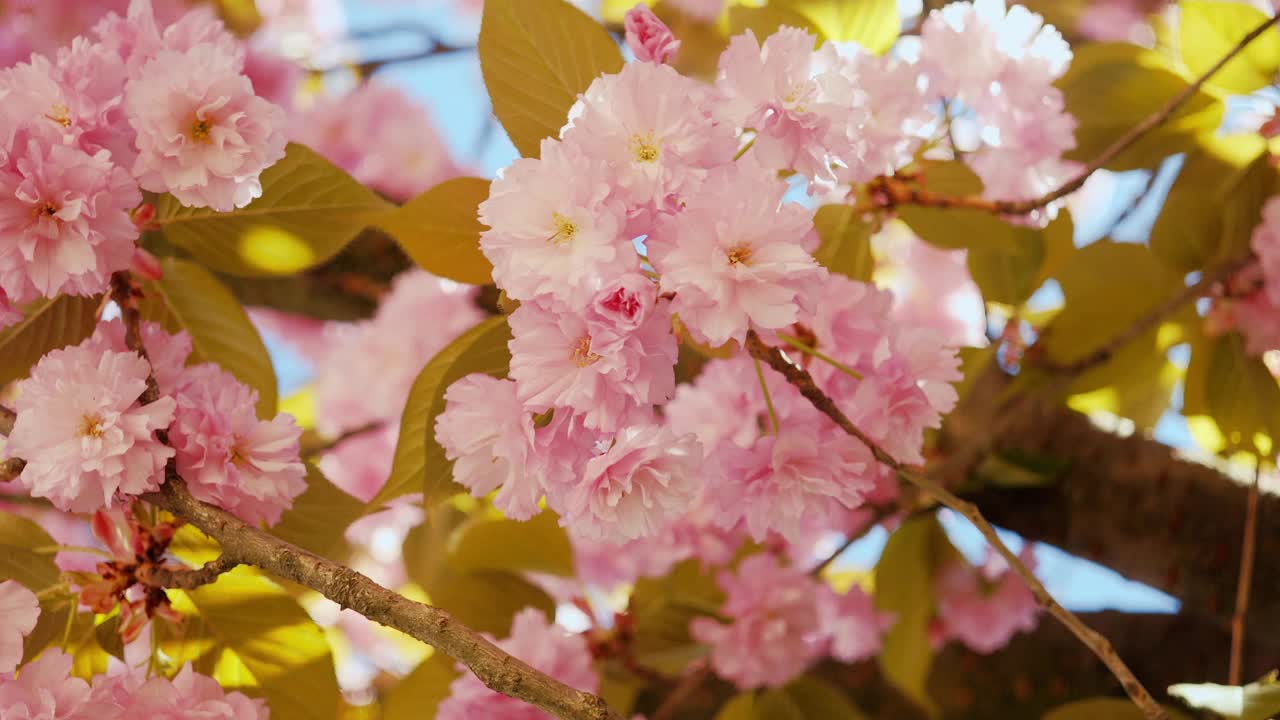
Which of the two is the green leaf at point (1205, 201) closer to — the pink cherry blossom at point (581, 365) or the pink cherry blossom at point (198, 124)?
the pink cherry blossom at point (581, 365)

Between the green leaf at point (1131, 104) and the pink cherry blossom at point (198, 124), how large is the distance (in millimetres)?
863

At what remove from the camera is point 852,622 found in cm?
147

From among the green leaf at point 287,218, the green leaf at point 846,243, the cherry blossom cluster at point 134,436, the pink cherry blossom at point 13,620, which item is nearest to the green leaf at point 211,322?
the green leaf at point 287,218

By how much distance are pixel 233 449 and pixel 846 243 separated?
1.82 ft

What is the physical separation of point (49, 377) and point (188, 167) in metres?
0.15

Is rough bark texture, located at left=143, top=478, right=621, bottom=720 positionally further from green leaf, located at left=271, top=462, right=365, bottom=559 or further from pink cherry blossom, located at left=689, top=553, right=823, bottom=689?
pink cherry blossom, located at left=689, top=553, right=823, bottom=689

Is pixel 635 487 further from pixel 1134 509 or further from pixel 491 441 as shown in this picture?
pixel 1134 509

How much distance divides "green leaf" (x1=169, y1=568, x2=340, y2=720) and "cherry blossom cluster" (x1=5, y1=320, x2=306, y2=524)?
4.0 inches

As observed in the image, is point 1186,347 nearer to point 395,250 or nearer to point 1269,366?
point 1269,366

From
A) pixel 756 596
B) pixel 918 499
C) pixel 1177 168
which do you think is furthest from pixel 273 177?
pixel 1177 168

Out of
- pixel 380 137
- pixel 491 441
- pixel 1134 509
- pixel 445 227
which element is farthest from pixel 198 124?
pixel 380 137

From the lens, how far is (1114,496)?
4.21ft

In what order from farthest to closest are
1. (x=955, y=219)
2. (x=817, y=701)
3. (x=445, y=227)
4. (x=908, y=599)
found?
(x=908, y=599) < (x=817, y=701) < (x=955, y=219) < (x=445, y=227)

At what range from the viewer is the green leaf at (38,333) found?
735mm
